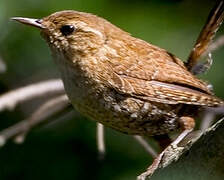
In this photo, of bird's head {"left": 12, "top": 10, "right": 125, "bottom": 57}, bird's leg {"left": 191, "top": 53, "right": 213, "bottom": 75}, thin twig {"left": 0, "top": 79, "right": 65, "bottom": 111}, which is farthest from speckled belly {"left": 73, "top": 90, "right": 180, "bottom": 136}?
thin twig {"left": 0, "top": 79, "right": 65, "bottom": 111}

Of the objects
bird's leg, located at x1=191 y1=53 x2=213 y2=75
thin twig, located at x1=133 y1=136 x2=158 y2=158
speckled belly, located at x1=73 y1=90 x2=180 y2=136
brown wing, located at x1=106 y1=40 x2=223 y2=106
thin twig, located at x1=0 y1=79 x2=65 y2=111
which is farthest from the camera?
→ thin twig, located at x1=0 y1=79 x2=65 y2=111

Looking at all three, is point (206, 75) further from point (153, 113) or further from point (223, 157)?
point (223, 157)

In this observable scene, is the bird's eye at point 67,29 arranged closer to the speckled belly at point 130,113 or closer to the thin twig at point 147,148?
the speckled belly at point 130,113

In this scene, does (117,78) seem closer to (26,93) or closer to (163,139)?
(163,139)

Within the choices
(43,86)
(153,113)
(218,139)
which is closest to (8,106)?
(43,86)

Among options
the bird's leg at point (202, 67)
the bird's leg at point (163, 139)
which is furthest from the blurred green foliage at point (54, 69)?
the bird's leg at point (163, 139)

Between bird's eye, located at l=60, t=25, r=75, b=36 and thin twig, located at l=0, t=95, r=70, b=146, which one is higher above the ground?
bird's eye, located at l=60, t=25, r=75, b=36

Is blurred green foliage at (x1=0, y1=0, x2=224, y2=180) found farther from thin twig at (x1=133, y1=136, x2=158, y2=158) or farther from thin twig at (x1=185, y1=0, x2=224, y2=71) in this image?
thin twig at (x1=133, y1=136, x2=158, y2=158)
